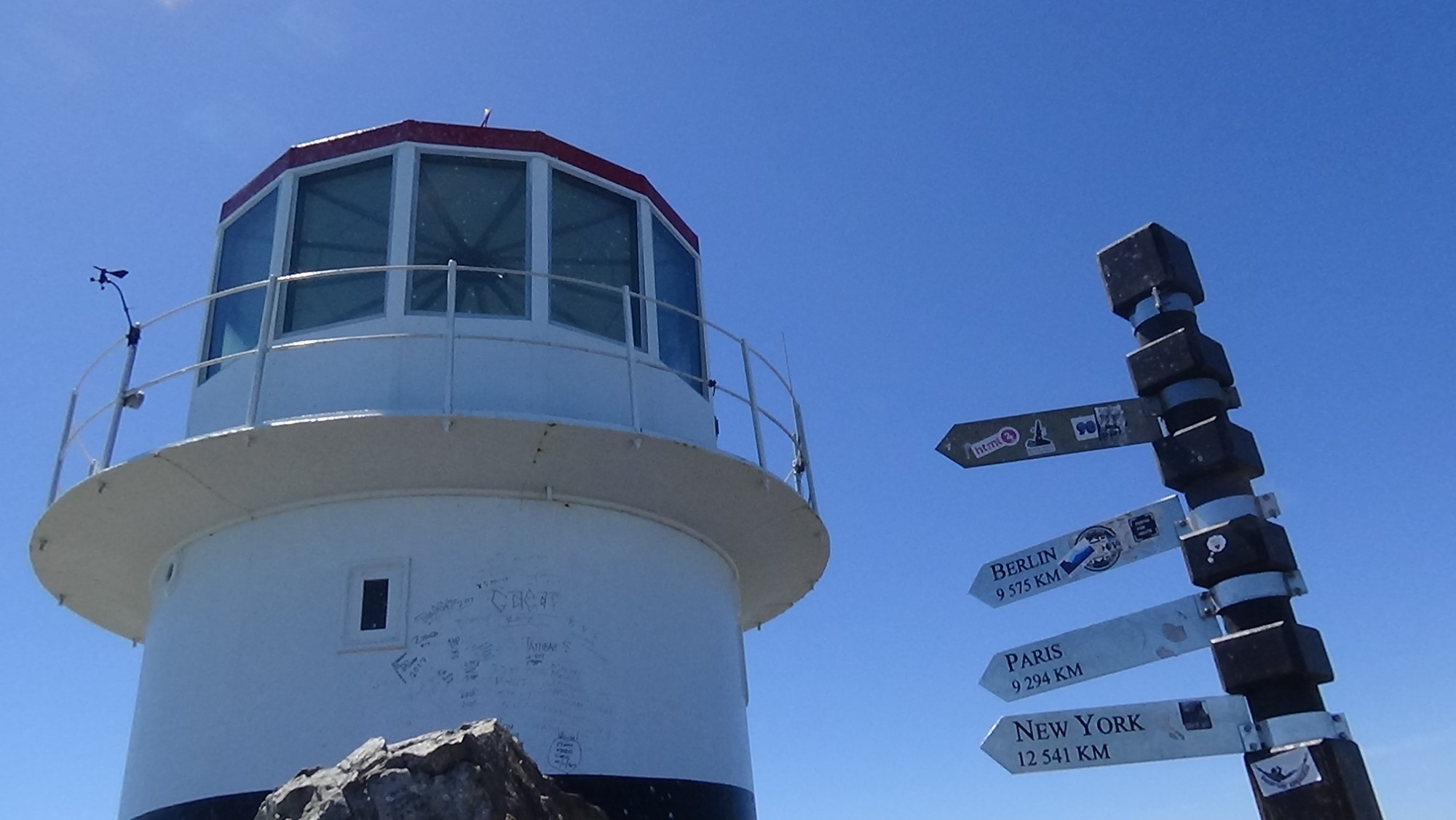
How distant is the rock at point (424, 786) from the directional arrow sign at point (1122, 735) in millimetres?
2155

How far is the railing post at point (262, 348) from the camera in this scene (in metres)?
7.81

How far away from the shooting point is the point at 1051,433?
18.5 feet

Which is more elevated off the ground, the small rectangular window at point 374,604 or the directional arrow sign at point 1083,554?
the small rectangular window at point 374,604

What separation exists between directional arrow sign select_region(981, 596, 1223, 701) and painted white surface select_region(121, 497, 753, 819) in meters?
3.60

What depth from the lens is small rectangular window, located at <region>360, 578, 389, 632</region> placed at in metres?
7.99

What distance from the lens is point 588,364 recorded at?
9.11 m

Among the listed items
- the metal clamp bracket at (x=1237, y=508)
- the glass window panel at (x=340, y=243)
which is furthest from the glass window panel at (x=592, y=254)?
the metal clamp bracket at (x=1237, y=508)

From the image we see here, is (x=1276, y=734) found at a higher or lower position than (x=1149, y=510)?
lower

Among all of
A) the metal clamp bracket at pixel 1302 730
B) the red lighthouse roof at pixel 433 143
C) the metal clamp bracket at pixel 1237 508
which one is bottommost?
the metal clamp bracket at pixel 1302 730

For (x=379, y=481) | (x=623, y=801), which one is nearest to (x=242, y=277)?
(x=379, y=481)

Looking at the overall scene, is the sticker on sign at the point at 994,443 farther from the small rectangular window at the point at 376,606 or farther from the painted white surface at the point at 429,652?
the small rectangular window at the point at 376,606

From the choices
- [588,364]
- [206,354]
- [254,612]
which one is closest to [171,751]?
[254,612]

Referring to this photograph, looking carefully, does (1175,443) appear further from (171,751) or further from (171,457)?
(171,751)

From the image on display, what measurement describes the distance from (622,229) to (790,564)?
3492mm
